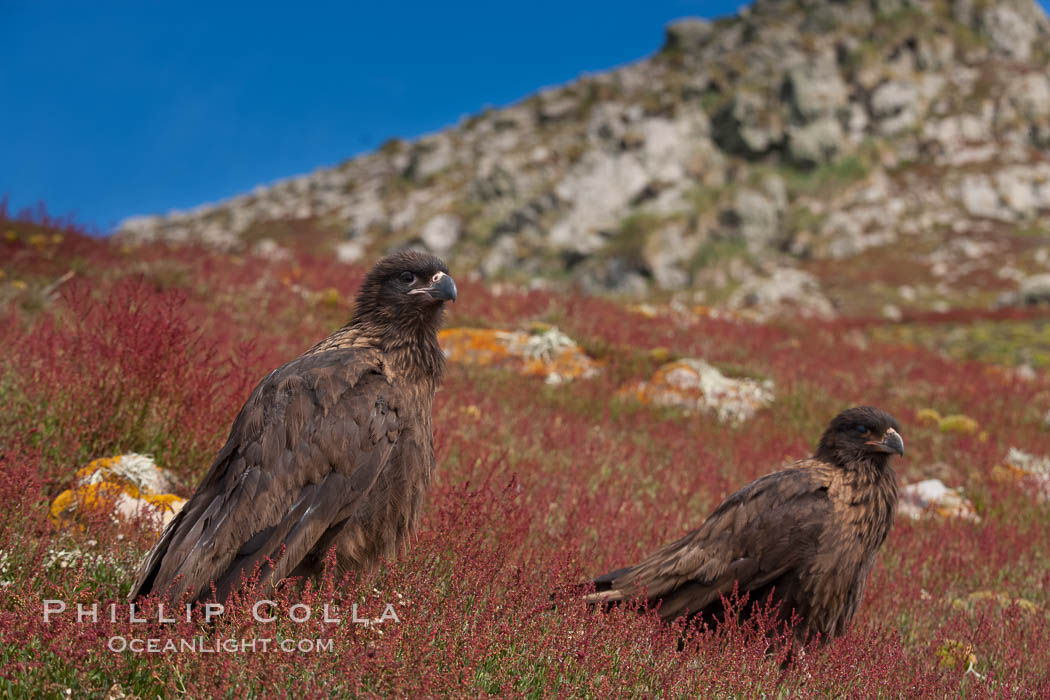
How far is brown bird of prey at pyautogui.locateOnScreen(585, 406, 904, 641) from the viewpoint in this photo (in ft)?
12.2

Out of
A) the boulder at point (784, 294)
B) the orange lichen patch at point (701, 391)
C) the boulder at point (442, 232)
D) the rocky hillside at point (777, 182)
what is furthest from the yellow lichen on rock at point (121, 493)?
the boulder at point (442, 232)

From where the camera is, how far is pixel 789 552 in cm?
371

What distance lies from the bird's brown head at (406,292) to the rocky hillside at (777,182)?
18.9 meters

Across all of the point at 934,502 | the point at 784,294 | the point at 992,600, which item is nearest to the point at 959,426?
the point at 934,502

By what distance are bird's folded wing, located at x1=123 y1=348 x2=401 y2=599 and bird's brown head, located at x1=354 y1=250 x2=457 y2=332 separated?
47 centimetres

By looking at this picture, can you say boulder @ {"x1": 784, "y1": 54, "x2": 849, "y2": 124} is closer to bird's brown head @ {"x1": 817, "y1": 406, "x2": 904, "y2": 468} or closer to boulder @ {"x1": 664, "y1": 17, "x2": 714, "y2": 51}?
boulder @ {"x1": 664, "y1": 17, "x2": 714, "y2": 51}

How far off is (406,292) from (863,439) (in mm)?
2688

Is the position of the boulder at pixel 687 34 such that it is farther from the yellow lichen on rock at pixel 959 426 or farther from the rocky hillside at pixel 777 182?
the yellow lichen on rock at pixel 959 426

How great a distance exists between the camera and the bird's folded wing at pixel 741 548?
3730 millimetres

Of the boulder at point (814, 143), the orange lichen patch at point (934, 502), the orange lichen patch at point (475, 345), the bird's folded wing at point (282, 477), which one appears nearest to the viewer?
the bird's folded wing at point (282, 477)

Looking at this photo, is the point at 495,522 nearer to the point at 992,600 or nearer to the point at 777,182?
the point at 992,600

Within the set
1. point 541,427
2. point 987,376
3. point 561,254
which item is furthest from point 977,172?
point 541,427

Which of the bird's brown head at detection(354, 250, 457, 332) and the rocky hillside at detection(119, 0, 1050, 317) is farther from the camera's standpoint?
the rocky hillside at detection(119, 0, 1050, 317)

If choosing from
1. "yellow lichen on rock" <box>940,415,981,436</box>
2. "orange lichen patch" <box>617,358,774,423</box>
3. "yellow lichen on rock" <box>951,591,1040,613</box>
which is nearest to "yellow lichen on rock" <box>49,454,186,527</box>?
"yellow lichen on rock" <box>951,591,1040,613</box>
